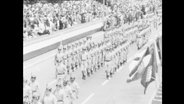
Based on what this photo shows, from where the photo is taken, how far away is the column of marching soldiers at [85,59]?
10.4 metres

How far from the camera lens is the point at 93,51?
1213 cm

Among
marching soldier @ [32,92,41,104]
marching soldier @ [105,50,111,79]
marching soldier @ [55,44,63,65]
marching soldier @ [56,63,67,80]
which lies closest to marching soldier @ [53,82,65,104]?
marching soldier @ [32,92,41,104]

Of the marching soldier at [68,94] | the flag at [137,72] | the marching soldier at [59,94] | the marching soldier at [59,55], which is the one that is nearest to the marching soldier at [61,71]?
the marching soldier at [59,55]

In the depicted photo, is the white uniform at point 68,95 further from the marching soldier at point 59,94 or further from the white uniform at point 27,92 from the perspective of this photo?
the white uniform at point 27,92

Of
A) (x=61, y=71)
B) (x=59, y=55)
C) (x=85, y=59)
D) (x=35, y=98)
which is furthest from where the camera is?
(x=85, y=59)

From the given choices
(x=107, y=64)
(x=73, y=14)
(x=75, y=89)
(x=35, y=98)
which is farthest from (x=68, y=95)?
(x=73, y=14)

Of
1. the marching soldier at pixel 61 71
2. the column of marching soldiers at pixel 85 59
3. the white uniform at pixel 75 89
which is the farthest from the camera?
the marching soldier at pixel 61 71

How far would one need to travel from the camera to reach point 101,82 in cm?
1165

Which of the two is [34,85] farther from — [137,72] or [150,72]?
[150,72]

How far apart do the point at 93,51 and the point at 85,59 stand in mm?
315

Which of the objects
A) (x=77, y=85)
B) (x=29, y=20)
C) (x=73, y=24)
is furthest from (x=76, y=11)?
(x=77, y=85)

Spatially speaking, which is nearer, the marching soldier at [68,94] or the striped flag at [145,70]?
the marching soldier at [68,94]

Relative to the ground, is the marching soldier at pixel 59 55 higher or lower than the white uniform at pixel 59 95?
higher

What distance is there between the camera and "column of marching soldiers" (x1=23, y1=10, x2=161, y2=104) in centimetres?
1039
